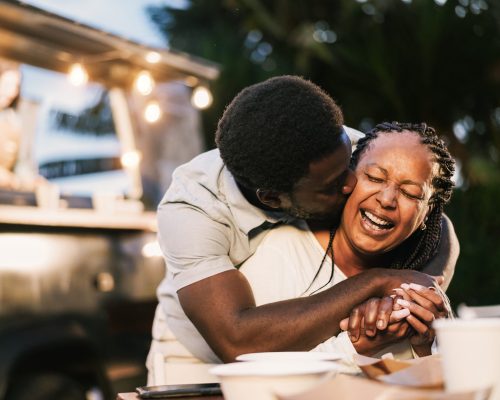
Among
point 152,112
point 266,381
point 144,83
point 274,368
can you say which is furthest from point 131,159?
point 266,381

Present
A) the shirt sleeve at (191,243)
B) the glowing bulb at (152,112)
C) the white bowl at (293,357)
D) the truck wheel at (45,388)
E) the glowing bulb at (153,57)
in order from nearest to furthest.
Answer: the white bowl at (293,357), the shirt sleeve at (191,243), the truck wheel at (45,388), the glowing bulb at (153,57), the glowing bulb at (152,112)

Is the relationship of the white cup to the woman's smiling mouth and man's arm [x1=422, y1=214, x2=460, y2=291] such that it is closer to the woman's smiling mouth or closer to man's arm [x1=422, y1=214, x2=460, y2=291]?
the woman's smiling mouth

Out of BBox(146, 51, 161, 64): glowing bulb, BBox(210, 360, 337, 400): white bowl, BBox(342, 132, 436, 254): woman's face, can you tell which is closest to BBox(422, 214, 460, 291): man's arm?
BBox(342, 132, 436, 254): woman's face

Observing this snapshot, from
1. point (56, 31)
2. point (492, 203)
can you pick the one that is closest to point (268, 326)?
point (56, 31)

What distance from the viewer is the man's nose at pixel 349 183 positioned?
94.7 inches

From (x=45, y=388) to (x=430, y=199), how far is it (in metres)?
2.84

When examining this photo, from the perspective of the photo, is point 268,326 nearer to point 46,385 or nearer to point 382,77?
point 46,385

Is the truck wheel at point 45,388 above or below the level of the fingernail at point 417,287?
below

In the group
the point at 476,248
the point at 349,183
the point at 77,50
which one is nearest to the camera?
the point at 349,183

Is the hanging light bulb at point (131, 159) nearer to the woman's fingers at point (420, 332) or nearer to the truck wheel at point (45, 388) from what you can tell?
the truck wheel at point (45, 388)

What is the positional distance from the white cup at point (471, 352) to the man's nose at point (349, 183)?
1141mm

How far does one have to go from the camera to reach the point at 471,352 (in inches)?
49.6

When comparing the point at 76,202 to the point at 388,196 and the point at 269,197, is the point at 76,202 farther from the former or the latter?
the point at 388,196

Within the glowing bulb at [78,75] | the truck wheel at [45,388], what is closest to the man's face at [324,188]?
the truck wheel at [45,388]
